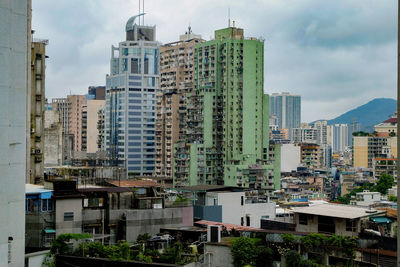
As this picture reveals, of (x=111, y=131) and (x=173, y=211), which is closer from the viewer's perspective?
(x=173, y=211)

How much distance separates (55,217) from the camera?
2920 cm

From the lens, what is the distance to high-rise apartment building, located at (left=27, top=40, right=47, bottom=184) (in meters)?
37.9

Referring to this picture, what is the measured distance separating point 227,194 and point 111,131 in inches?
2782

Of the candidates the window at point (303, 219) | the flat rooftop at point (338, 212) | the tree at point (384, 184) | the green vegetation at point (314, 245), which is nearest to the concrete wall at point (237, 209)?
the flat rooftop at point (338, 212)

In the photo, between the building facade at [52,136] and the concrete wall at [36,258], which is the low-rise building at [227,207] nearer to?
the concrete wall at [36,258]

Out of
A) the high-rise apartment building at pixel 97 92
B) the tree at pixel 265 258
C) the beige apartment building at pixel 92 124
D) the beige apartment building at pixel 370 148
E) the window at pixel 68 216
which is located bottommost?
the tree at pixel 265 258

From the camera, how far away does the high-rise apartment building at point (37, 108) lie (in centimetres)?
3788

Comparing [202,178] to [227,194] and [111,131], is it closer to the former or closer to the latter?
[111,131]

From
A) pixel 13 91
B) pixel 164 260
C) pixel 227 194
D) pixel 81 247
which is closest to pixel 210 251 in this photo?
pixel 164 260

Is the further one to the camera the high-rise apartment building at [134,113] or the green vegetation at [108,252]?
the high-rise apartment building at [134,113]

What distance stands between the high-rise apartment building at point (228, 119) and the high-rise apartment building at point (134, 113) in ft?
73.2

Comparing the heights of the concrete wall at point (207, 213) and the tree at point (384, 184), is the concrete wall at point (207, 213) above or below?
above

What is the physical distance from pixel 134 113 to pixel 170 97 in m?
10.2

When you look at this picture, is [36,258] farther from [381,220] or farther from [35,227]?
[381,220]
